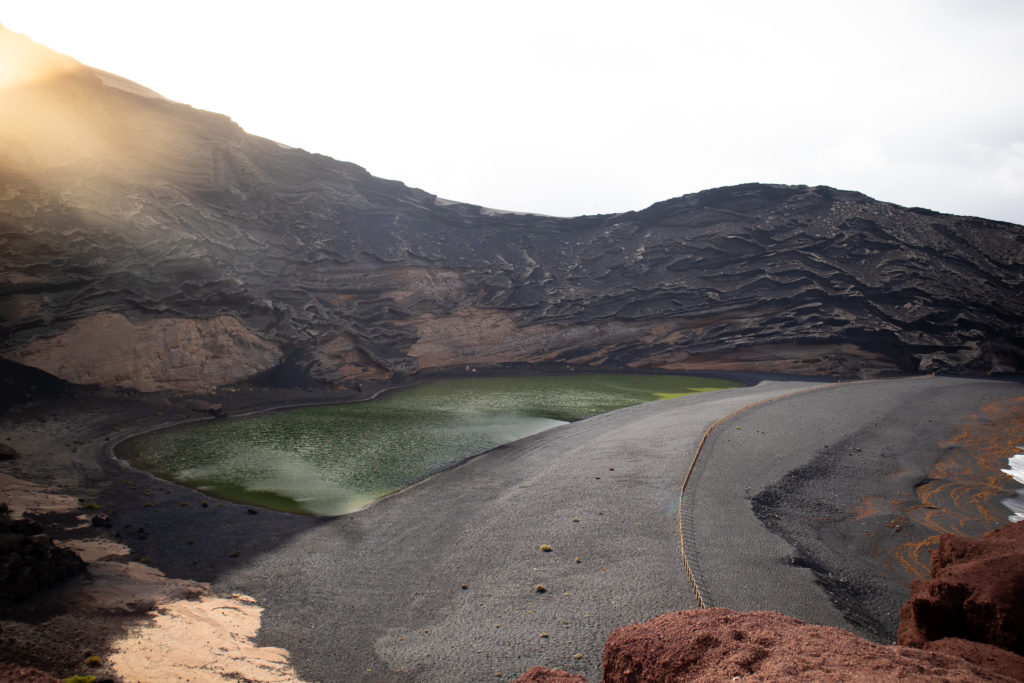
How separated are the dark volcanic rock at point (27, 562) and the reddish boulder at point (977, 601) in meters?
12.7

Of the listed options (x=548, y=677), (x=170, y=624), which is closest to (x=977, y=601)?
(x=548, y=677)

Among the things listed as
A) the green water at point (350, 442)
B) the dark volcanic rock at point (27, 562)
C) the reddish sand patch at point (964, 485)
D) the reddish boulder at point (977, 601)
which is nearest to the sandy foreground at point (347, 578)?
the dark volcanic rock at point (27, 562)

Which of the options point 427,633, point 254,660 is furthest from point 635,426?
point 254,660

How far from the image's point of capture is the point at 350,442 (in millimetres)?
22516

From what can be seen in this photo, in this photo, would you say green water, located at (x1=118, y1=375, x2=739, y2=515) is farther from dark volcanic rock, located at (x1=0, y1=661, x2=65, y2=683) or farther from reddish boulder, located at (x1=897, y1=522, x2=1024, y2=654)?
reddish boulder, located at (x1=897, y1=522, x2=1024, y2=654)

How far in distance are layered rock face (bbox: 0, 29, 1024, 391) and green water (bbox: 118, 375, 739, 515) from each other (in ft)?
23.3

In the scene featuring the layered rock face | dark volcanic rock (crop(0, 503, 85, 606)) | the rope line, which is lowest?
dark volcanic rock (crop(0, 503, 85, 606))

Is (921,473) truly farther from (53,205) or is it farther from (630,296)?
(53,205)

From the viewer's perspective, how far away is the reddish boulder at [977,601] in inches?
188

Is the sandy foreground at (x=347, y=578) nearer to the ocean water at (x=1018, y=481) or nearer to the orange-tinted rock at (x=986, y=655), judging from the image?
the ocean water at (x=1018, y=481)

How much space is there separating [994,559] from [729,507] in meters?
7.01

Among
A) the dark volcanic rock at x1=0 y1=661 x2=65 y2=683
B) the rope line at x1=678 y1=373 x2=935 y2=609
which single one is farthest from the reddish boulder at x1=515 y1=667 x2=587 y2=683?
the dark volcanic rock at x1=0 y1=661 x2=65 y2=683

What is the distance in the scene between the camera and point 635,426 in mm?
22156

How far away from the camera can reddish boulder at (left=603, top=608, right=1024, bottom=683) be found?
3723 mm
